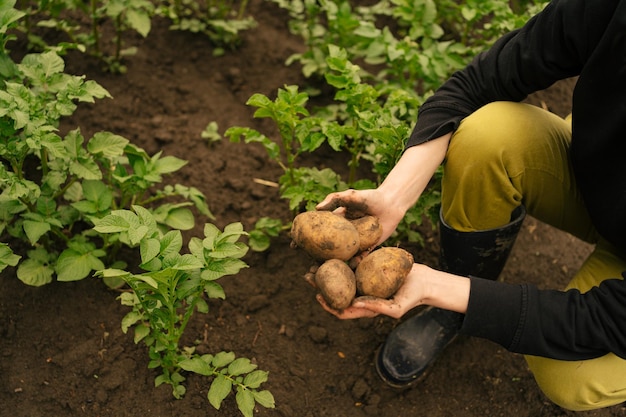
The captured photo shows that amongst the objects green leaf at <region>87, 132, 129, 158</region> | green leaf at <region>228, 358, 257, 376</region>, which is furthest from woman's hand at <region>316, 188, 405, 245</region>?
green leaf at <region>87, 132, 129, 158</region>

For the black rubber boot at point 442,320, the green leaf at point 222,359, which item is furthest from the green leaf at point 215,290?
the black rubber boot at point 442,320

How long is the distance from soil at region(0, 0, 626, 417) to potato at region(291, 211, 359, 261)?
2.05 ft

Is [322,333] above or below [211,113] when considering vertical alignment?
below

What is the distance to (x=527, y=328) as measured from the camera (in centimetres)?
174

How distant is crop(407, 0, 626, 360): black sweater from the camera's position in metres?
1.73

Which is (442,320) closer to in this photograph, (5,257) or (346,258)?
(346,258)

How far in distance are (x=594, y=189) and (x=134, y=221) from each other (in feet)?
4.48

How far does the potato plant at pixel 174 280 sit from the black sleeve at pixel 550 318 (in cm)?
68

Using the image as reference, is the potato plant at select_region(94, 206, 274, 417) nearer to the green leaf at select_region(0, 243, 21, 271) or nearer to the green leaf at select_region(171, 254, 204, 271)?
the green leaf at select_region(171, 254, 204, 271)

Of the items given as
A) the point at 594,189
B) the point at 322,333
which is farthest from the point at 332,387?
the point at 594,189

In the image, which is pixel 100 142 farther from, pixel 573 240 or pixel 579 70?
pixel 573 240

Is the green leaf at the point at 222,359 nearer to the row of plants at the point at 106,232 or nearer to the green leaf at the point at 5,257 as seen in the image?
the row of plants at the point at 106,232

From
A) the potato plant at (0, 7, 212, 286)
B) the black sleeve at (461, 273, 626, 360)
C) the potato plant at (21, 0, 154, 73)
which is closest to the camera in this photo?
the black sleeve at (461, 273, 626, 360)

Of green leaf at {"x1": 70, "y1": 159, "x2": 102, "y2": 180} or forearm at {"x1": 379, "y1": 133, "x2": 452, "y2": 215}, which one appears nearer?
forearm at {"x1": 379, "y1": 133, "x2": 452, "y2": 215}
